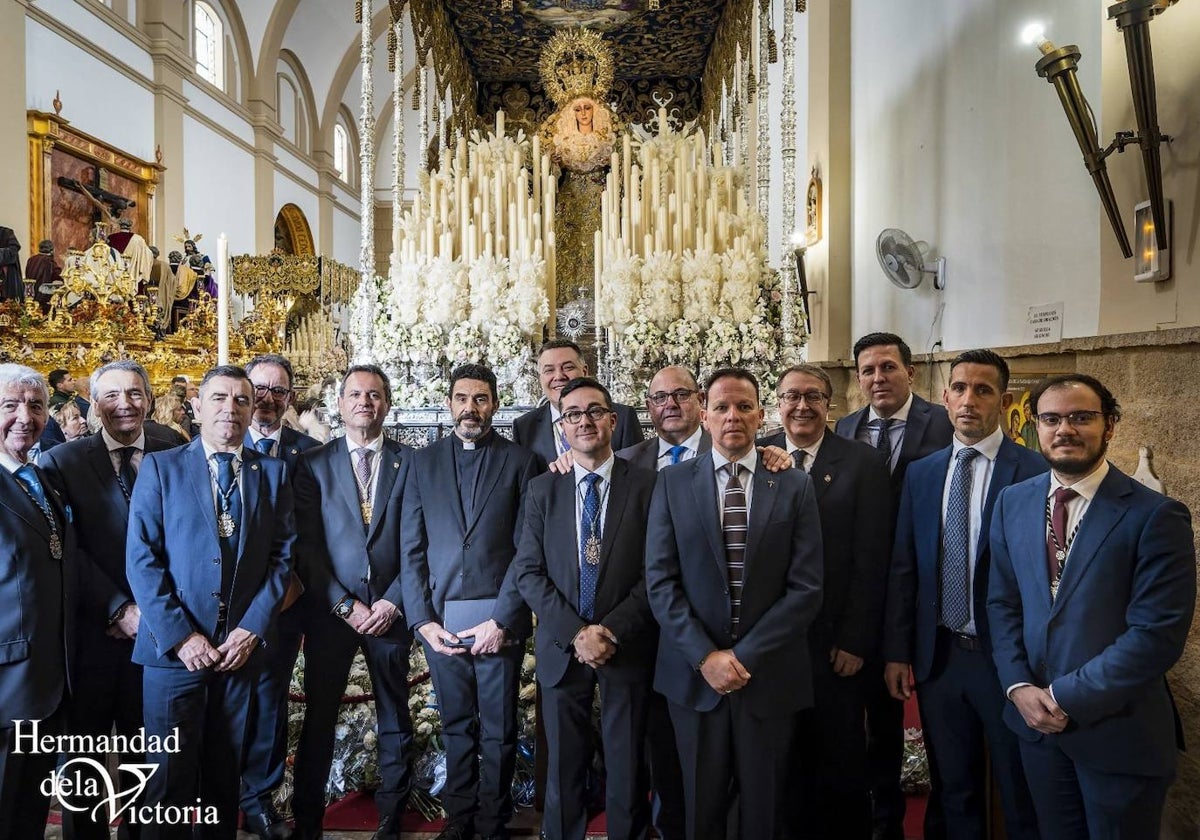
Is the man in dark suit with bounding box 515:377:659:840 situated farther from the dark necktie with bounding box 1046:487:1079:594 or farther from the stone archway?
the stone archway

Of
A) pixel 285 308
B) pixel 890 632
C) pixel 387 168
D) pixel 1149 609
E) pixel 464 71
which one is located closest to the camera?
pixel 1149 609

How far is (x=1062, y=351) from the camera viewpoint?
3750 millimetres

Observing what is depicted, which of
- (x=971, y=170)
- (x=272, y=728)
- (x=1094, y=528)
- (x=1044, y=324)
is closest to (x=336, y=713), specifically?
(x=272, y=728)

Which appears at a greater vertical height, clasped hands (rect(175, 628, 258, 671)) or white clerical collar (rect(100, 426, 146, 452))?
white clerical collar (rect(100, 426, 146, 452))

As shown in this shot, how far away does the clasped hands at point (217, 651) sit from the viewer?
264cm

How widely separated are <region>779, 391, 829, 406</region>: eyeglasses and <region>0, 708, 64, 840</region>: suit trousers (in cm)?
259

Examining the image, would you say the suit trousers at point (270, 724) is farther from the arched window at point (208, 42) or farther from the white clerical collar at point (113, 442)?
the arched window at point (208, 42)

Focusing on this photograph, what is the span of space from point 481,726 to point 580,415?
1214 millimetres

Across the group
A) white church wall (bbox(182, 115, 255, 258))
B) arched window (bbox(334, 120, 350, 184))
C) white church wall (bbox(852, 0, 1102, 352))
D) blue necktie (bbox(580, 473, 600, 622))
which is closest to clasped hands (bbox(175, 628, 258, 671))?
blue necktie (bbox(580, 473, 600, 622))

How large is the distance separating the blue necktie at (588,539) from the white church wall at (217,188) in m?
13.7

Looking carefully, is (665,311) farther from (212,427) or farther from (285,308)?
(285,308)

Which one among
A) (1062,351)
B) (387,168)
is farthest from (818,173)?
(387,168)

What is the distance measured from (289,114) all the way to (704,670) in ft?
64.2

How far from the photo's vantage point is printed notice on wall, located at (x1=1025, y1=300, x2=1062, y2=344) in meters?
4.23
